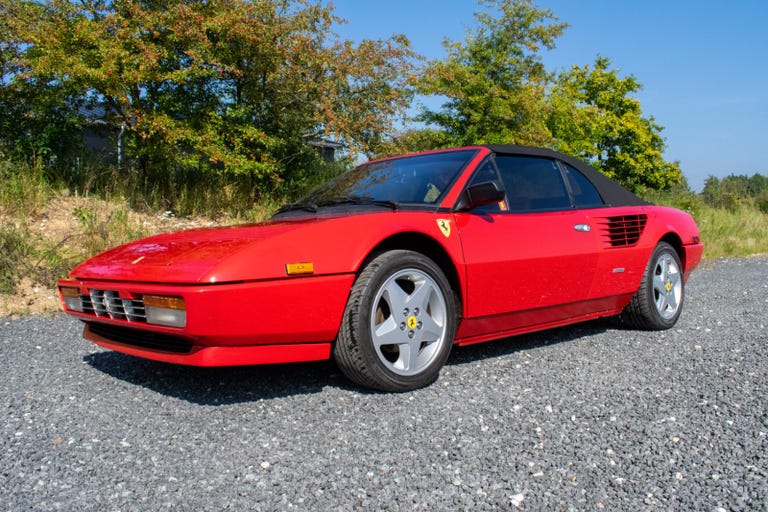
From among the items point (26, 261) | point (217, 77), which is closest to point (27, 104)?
point (217, 77)

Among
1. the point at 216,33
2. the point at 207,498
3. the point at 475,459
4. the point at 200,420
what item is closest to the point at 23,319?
the point at 200,420

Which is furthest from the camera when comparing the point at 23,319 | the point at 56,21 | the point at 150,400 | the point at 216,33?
the point at 216,33

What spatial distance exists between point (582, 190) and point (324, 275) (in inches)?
92.9

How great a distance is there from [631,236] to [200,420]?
3243 millimetres

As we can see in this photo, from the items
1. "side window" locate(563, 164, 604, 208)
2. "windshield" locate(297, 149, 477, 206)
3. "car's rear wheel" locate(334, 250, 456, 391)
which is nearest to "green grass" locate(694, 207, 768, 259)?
"side window" locate(563, 164, 604, 208)

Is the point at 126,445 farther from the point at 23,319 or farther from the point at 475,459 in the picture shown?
the point at 23,319

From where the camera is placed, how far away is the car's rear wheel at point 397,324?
8.95 ft

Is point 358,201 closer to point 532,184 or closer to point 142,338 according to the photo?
point 532,184

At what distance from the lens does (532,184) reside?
153 inches

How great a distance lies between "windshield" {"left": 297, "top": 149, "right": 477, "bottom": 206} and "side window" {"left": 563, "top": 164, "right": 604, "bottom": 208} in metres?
0.90

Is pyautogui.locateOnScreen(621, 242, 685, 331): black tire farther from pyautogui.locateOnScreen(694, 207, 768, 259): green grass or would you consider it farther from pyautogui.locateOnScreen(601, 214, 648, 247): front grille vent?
pyautogui.locateOnScreen(694, 207, 768, 259): green grass

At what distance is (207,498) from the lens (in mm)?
1854

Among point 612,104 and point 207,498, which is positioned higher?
point 612,104

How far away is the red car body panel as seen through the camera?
249 centimetres
